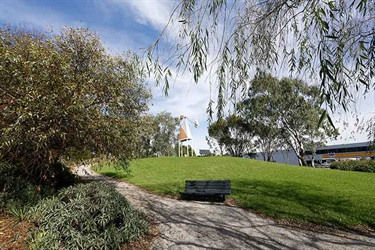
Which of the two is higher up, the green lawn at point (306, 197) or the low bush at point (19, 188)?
the low bush at point (19, 188)

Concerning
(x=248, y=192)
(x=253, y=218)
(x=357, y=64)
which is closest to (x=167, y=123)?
(x=248, y=192)

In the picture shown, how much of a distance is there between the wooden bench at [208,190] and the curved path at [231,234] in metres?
1.19

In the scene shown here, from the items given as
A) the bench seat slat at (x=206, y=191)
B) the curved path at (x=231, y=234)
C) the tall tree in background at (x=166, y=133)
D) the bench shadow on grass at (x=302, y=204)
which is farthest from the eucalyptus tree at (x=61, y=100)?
the tall tree in background at (x=166, y=133)

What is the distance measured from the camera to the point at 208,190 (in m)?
8.62

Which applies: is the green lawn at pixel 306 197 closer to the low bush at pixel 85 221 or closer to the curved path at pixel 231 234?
the curved path at pixel 231 234

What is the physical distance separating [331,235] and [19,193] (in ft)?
24.1

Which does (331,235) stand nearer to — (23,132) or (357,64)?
(357,64)

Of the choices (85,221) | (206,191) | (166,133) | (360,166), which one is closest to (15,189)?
(85,221)

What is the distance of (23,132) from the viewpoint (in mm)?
4781

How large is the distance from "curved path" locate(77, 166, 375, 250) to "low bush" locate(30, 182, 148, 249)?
746mm

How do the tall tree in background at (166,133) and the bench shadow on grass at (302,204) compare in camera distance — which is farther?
the tall tree in background at (166,133)

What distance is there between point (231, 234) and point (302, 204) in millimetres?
3610

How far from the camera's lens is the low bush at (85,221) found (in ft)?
14.0

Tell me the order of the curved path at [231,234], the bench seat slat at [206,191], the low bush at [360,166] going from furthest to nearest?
1. the low bush at [360,166]
2. the bench seat slat at [206,191]
3. the curved path at [231,234]
